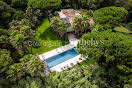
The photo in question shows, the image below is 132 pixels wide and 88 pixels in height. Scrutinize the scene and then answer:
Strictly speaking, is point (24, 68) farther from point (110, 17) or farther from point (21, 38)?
point (110, 17)

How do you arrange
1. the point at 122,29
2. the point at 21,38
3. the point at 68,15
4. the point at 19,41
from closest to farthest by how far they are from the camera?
the point at 19,41
the point at 21,38
the point at 122,29
the point at 68,15

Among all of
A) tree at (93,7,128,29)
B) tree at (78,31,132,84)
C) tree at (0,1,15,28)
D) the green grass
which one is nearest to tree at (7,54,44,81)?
tree at (78,31,132,84)

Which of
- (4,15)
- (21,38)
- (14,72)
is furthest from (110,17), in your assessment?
(4,15)

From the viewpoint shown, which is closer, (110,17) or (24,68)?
(24,68)

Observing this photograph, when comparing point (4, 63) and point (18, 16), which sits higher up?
point (18, 16)

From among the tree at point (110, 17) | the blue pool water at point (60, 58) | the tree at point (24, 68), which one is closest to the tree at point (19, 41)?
the tree at point (24, 68)

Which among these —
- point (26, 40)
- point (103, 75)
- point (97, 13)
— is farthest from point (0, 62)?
point (97, 13)

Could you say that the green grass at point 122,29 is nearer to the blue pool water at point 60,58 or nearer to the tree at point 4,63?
the blue pool water at point 60,58
